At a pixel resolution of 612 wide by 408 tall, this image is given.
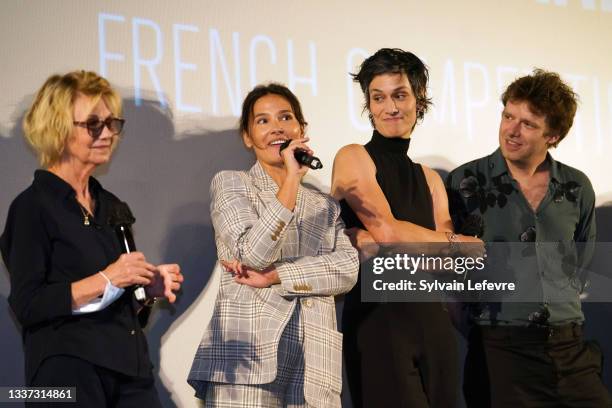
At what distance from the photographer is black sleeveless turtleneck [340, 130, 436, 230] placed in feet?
12.6

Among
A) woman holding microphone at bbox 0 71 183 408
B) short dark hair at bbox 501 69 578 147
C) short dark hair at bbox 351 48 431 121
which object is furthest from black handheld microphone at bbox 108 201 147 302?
short dark hair at bbox 501 69 578 147

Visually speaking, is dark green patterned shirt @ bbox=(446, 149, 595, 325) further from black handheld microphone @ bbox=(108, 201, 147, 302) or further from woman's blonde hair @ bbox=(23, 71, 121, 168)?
woman's blonde hair @ bbox=(23, 71, 121, 168)

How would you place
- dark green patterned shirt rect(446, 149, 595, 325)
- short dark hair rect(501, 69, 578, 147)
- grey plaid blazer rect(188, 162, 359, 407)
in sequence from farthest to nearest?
short dark hair rect(501, 69, 578, 147) < dark green patterned shirt rect(446, 149, 595, 325) < grey plaid blazer rect(188, 162, 359, 407)

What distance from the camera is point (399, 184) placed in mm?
3910

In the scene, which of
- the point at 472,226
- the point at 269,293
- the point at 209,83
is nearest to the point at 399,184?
the point at 472,226

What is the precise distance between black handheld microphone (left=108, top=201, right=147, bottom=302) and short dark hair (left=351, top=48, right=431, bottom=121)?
1660 millimetres

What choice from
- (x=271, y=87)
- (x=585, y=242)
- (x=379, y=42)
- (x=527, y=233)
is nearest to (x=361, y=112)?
(x=379, y=42)

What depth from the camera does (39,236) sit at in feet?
8.97

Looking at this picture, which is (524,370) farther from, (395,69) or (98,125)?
(98,125)

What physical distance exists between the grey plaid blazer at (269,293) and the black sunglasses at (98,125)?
572 mm

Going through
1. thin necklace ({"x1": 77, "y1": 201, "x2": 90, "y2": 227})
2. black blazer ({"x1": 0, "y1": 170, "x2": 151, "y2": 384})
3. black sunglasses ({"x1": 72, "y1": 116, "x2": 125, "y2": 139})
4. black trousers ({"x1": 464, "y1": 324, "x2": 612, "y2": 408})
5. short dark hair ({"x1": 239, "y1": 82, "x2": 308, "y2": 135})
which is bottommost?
black trousers ({"x1": 464, "y1": 324, "x2": 612, "y2": 408})

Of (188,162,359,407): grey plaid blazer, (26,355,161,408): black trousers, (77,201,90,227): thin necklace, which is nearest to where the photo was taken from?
Answer: (26,355,161,408): black trousers

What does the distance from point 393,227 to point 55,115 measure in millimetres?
1500

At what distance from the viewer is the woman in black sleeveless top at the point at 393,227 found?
3.57 metres
